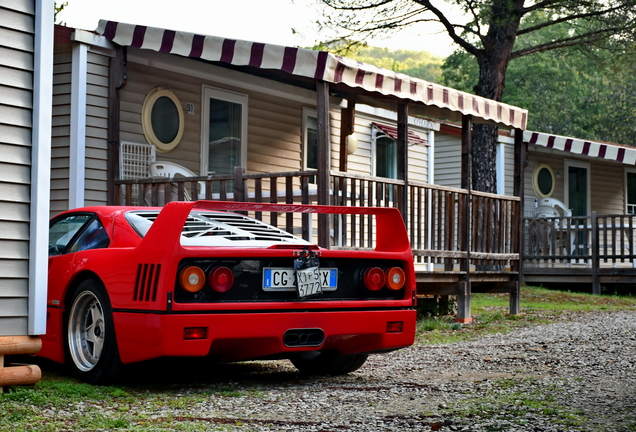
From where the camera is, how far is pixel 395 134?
15.4m

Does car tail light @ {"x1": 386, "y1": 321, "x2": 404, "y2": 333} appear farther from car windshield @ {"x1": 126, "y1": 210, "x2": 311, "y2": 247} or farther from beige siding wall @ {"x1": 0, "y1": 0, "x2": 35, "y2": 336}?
beige siding wall @ {"x1": 0, "y1": 0, "x2": 35, "y2": 336}

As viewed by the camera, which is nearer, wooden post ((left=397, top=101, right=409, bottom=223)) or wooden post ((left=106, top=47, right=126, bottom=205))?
wooden post ((left=397, top=101, right=409, bottom=223))

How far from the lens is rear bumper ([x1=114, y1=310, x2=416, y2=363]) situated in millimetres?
4602

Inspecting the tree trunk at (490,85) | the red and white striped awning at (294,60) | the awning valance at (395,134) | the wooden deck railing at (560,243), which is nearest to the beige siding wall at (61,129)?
the red and white striped awning at (294,60)

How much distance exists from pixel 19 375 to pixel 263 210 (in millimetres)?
1676

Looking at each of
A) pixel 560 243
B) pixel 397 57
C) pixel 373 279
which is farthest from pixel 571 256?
pixel 397 57

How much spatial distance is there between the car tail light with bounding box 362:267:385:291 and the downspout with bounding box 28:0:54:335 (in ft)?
6.51

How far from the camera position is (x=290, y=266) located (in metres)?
5.02

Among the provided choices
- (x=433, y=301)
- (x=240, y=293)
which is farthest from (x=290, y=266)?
(x=433, y=301)

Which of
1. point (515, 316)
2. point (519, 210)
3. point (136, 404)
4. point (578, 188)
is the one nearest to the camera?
point (136, 404)

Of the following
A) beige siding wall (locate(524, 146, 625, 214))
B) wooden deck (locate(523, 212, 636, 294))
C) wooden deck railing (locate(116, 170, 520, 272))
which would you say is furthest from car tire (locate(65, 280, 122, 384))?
beige siding wall (locate(524, 146, 625, 214))

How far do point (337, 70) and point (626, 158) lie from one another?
13.2 m

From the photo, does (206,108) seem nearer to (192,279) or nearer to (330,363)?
(330,363)

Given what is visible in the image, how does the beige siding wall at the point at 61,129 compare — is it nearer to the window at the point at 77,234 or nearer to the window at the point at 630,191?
the window at the point at 77,234
